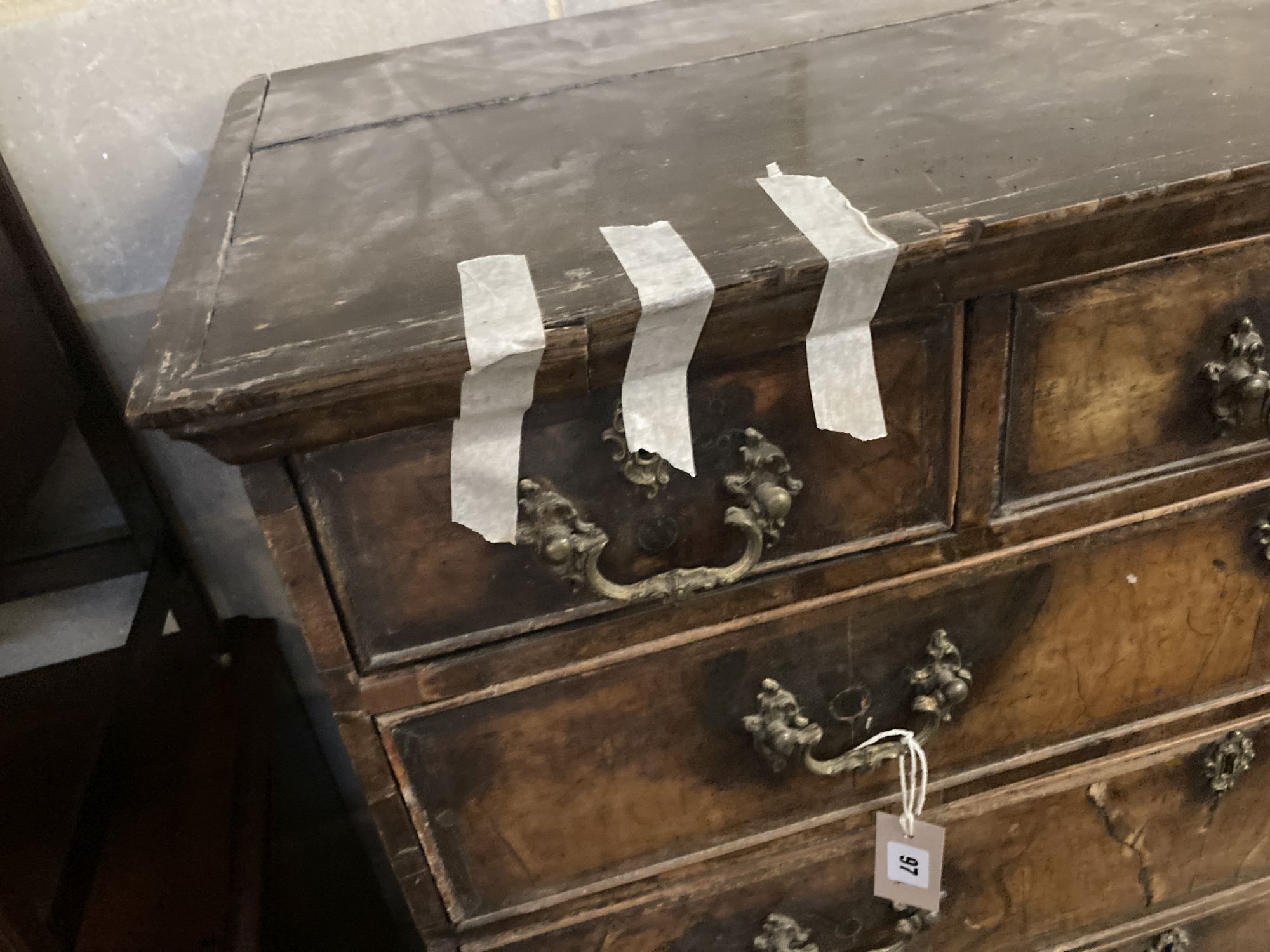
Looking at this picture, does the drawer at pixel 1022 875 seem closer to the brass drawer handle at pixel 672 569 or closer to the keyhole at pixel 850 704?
the keyhole at pixel 850 704

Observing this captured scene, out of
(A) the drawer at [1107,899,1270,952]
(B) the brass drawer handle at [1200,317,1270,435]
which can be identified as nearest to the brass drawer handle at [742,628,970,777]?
(B) the brass drawer handle at [1200,317,1270,435]

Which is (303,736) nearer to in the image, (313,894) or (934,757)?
(313,894)

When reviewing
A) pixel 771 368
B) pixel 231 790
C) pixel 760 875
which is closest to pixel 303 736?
pixel 231 790

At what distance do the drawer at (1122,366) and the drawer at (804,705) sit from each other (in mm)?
66

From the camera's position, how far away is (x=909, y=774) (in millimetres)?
714

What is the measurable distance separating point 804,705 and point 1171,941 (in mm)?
537

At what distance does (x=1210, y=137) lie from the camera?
1.83 feet

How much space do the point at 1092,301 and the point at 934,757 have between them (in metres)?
0.35

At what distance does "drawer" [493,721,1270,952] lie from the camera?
73 cm

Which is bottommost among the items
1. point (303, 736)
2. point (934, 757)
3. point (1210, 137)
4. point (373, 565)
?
point (303, 736)

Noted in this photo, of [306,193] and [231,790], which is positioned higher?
[306,193]

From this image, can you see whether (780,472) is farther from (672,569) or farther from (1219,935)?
(1219,935)

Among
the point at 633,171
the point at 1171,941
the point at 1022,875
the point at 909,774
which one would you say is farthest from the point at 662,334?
the point at 1171,941

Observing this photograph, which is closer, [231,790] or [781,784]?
[781,784]
